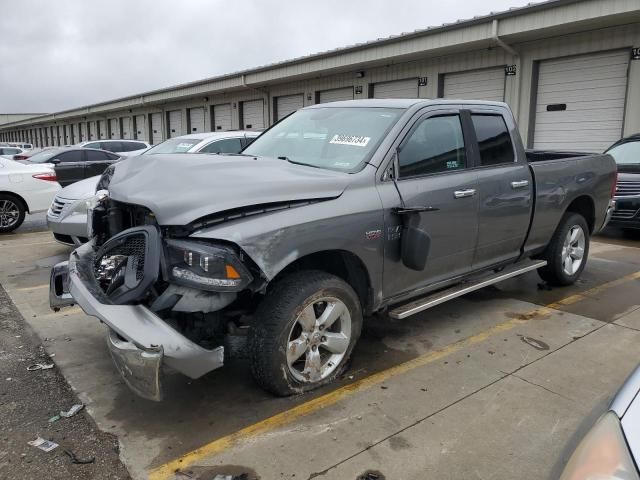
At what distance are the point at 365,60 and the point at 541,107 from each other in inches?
218

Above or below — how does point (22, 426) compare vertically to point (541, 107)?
below

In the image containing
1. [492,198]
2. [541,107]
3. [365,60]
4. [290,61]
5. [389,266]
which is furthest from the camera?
[290,61]

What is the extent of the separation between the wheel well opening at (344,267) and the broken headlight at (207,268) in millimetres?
580

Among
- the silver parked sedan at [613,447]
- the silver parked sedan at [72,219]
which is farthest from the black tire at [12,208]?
the silver parked sedan at [613,447]

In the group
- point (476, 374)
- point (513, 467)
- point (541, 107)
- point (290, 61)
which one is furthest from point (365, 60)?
point (513, 467)

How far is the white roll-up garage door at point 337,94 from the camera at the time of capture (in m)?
18.8

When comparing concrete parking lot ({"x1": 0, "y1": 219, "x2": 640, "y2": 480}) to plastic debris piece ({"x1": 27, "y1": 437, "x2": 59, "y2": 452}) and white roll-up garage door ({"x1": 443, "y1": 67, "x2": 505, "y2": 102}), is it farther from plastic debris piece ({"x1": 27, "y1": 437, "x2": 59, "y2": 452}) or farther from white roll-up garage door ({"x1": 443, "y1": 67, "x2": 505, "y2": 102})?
white roll-up garage door ({"x1": 443, "y1": 67, "x2": 505, "y2": 102})

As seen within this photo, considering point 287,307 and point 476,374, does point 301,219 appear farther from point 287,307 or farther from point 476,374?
point 476,374

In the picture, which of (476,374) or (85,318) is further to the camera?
(85,318)

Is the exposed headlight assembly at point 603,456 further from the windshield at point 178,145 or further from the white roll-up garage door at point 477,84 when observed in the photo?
the white roll-up garage door at point 477,84

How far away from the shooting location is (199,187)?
3.06 metres

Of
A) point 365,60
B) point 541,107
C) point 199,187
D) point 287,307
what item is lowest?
point 287,307

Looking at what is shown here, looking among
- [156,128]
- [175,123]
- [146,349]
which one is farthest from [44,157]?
[156,128]

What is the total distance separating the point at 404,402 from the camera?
11.0 ft
